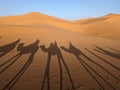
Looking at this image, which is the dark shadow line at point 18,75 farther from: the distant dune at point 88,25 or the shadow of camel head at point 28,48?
the distant dune at point 88,25

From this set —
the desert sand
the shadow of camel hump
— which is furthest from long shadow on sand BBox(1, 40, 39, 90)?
the shadow of camel hump

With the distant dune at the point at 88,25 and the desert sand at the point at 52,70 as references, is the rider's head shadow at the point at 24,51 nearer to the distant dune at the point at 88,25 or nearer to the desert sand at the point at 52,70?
the desert sand at the point at 52,70

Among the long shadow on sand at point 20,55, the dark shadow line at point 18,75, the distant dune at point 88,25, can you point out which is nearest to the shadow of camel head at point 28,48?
the long shadow on sand at point 20,55

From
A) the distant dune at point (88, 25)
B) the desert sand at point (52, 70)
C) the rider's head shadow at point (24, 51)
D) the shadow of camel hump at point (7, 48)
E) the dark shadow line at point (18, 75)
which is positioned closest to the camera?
the dark shadow line at point (18, 75)

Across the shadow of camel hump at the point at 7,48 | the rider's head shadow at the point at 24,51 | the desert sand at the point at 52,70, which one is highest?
the shadow of camel hump at the point at 7,48

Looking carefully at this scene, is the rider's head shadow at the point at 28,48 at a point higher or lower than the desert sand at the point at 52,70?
higher

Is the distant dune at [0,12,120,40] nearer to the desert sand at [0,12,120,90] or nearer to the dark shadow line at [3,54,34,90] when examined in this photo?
the desert sand at [0,12,120,90]

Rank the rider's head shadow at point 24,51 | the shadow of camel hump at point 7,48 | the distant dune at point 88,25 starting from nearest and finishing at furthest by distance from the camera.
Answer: the rider's head shadow at point 24,51 → the shadow of camel hump at point 7,48 → the distant dune at point 88,25

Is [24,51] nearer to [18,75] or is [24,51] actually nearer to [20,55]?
[20,55]

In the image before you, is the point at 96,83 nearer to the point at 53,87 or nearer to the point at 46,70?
the point at 53,87

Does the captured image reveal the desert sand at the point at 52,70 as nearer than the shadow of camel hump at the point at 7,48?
Yes

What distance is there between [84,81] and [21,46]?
7859 millimetres

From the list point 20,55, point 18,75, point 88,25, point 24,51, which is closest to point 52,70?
point 18,75

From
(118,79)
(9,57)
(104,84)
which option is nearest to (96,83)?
(104,84)
